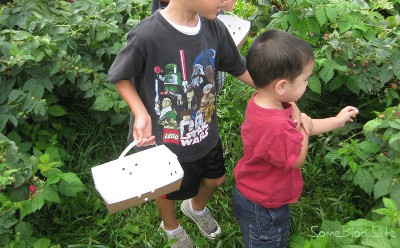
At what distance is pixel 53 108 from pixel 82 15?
1.93 ft

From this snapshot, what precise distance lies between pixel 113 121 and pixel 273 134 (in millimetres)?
1406

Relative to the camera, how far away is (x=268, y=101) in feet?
6.10

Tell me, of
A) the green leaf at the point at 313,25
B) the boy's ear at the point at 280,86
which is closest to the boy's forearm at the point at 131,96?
the boy's ear at the point at 280,86

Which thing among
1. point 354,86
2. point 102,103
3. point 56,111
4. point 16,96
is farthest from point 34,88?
point 354,86

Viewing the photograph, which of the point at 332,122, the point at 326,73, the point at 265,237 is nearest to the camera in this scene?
the point at 332,122

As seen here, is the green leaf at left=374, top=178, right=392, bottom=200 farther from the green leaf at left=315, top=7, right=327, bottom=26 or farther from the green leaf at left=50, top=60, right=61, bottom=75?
the green leaf at left=50, top=60, right=61, bottom=75

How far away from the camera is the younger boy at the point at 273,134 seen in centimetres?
175

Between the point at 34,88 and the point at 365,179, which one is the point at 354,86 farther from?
the point at 34,88

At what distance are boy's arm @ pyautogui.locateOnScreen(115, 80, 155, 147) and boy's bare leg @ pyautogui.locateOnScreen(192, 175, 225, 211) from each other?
2.08 feet

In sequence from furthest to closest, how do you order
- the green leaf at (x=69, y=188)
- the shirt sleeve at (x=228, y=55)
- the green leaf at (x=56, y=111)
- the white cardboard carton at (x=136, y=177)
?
1. the green leaf at (x=56, y=111)
2. the green leaf at (x=69, y=188)
3. the shirt sleeve at (x=228, y=55)
4. the white cardboard carton at (x=136, y=177)

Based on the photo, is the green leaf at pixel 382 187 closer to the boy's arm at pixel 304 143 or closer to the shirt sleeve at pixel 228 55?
the boy's arm at pixel 304 143

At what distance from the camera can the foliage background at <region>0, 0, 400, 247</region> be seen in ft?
→ 7.36

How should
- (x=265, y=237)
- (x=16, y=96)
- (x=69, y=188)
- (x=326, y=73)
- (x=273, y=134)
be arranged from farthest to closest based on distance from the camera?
(x=16, y=96), (x=326, y=73), (x=69, y=188), (x=265, y=237), (x=273, y=134)

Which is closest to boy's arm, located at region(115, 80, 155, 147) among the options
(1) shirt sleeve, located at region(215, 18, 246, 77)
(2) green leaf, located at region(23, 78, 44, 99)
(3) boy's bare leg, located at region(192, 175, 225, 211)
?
(1) shirt sleeve, located at region(215, 18, 246, 77)
